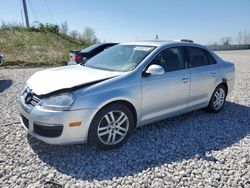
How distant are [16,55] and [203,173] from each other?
550 inches

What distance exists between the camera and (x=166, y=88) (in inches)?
154

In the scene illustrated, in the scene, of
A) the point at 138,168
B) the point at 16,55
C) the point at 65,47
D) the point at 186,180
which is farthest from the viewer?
the point at 65,47

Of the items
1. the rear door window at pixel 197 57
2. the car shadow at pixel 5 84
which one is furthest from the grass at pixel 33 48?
the rear door window at pixel 197 57

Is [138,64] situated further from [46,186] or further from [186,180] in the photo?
[46,186]

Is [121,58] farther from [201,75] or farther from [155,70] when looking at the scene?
[201,75]

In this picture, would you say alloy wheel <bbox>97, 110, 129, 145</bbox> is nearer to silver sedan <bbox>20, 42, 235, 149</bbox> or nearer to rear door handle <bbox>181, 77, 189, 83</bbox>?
silver sedan <bbox>20, 42, 235, 149</bbox>

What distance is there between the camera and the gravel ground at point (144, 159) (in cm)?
276

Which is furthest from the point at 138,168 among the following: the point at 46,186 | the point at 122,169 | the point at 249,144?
the point at 249,144

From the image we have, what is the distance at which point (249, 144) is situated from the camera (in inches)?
149

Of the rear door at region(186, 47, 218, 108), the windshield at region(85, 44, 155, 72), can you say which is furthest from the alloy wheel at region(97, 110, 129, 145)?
the rear door at region(186, 47, 218, 108)

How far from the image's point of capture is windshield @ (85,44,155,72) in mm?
3797

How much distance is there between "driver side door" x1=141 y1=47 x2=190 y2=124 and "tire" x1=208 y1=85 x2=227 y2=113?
38.4 inches

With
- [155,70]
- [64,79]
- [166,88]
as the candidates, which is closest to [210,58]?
[166,88]

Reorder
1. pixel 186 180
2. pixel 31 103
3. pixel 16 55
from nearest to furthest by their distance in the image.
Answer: pixel 186 180, pixel 31 103, pixel 16 55
